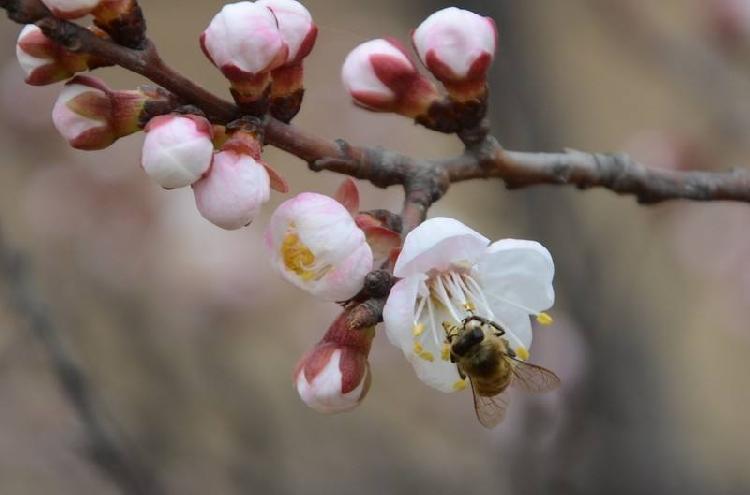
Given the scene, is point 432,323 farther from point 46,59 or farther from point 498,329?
point 46,59

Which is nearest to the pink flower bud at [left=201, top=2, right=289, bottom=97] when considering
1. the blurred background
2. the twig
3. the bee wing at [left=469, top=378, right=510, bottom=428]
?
the bee wing at [left=469, top=378, right=510, bottom=428]

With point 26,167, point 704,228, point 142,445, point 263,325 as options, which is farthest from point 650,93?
point 142,445

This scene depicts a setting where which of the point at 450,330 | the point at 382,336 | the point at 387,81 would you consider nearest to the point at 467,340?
the point at 450,330

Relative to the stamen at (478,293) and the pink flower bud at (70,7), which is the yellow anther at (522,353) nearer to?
the stamen at (478,293)

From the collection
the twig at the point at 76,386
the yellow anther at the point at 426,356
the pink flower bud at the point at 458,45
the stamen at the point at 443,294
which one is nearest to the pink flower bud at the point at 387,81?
the pink flower bud at the point at 458,45

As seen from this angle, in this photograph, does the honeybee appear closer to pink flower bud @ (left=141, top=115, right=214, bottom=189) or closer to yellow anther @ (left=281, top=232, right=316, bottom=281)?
yellow anther @ (left=281, top=232, right=316, bottom=281)
